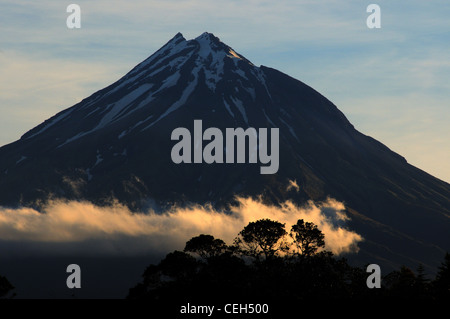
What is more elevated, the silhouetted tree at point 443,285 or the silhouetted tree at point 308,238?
the silhouetted tree at point 308,238

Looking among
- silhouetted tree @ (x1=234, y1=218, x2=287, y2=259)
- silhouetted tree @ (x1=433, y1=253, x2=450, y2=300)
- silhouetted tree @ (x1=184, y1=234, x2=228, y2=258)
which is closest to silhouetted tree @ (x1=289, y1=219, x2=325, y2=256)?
silhouetted tree @ (x1=234, y1=218, x2=287, y2=259)

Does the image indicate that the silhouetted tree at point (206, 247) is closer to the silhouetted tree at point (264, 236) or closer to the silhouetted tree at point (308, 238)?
the silhouetted tree at point (264, 236)

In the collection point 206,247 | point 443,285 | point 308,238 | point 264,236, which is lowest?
point 443,285

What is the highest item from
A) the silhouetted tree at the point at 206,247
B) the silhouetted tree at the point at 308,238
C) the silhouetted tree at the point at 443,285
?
the silhouetted tree at the point at 308,238

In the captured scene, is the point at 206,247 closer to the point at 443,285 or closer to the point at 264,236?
the point at 264,236

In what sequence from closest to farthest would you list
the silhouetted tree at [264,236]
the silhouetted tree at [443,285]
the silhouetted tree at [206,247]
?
the silhouetted tree at [443,285] → the silhouetted tree at [206,247] → the silhouetted tree at [264,236]

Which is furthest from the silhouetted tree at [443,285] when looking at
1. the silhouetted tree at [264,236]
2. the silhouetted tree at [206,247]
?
the silhouetted tree at [206,247]

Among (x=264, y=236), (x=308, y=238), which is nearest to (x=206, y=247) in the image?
(x=264, y=236)

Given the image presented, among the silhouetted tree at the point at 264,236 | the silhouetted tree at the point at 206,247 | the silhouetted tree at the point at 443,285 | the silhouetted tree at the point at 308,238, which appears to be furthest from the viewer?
the silhouetted tree at the point at 264,236

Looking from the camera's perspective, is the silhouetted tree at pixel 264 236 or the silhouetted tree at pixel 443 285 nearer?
the silhouetted tree at pixel 443 285
